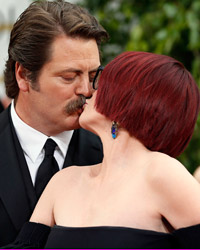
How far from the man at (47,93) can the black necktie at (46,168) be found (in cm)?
1

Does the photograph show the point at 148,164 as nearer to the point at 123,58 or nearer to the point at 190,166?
the point at 123,58

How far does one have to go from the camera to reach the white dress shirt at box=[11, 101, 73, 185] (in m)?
2.29

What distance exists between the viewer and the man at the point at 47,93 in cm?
223

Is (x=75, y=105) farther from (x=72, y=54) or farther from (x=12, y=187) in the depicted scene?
(x=12, y=187)

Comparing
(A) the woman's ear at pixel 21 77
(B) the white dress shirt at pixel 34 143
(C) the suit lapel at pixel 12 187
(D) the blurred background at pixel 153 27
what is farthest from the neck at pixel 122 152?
(D) the blurred background at pixel 153 27

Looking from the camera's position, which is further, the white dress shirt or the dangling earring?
the white dress shirt

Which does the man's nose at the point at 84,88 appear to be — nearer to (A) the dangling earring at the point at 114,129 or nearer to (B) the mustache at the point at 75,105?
(B) the mustache at the point at 75,105

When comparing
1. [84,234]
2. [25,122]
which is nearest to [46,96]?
[25,122]

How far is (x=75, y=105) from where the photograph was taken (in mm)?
2262

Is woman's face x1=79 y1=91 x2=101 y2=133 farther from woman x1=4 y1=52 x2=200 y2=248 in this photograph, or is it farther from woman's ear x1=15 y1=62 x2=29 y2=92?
woman's ear x1=15 y1=62 x2=29 y2=92

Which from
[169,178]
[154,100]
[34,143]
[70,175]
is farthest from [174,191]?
[34,143]

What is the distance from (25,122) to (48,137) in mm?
127

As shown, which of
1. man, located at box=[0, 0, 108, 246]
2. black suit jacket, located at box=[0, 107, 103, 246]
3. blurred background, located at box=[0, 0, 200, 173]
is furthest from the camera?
blurred background, located at box=[0, 0, 200, 173]

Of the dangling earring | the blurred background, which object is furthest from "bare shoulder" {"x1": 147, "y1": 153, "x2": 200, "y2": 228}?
the blurred background
